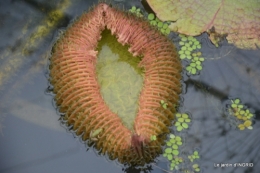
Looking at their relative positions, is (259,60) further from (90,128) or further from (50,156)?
(50,156)

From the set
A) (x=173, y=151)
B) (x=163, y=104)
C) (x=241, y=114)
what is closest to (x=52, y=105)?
(x=163, y=104)

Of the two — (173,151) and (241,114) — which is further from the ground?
(173,151)

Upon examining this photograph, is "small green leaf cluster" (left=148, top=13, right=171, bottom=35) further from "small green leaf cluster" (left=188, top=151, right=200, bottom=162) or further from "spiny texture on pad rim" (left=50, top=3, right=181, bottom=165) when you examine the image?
"small green leaf cluster" (left=188, top=151, right=200, bottom=162)

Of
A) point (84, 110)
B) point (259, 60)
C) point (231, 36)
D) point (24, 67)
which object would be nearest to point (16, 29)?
point (24, 67)

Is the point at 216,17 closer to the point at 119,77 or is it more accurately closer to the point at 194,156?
the point at 119,77

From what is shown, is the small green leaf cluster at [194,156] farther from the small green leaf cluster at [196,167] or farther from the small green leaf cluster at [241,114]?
the small green leaf cluster at [241,114]

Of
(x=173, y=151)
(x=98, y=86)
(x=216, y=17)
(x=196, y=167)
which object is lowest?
(x=196, y=167)

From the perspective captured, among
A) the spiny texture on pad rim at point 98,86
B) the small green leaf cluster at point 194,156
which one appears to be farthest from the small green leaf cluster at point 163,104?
the small green leaf cluster at point 194,156
